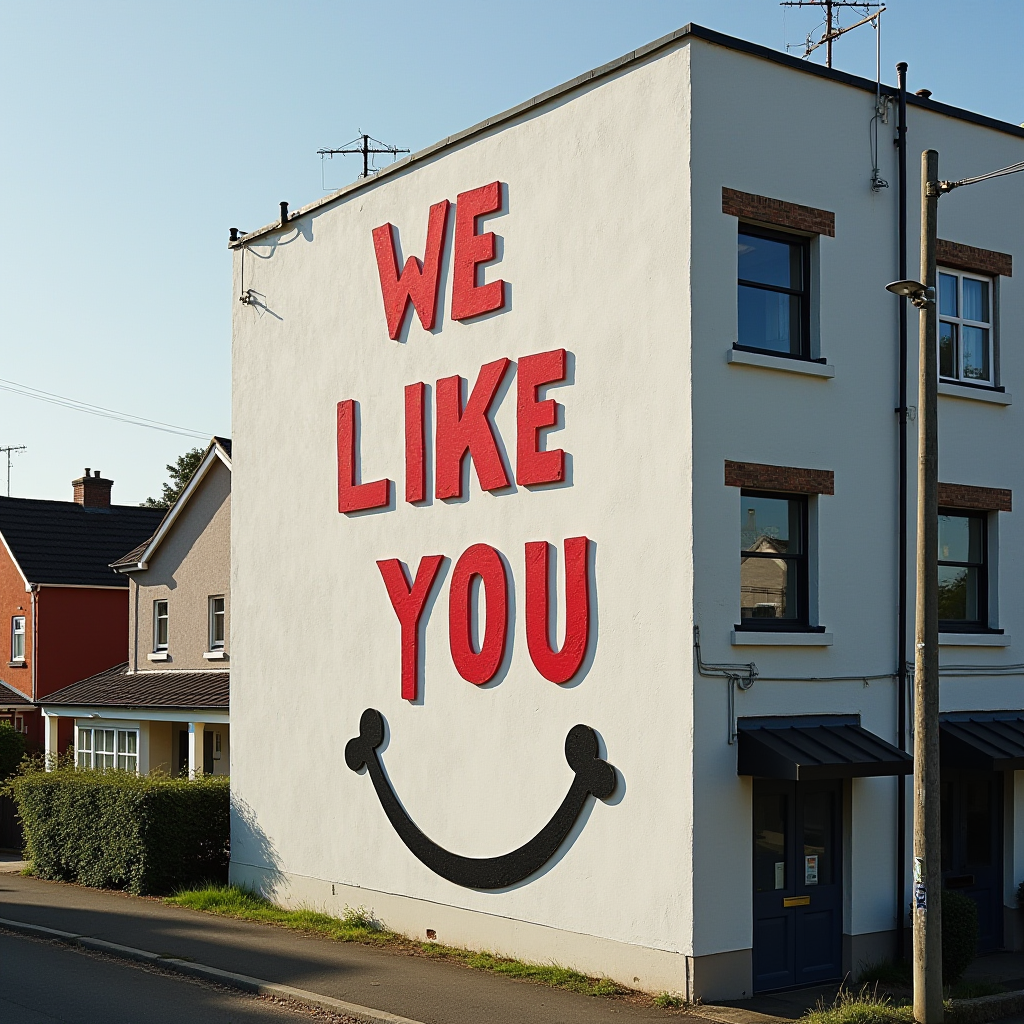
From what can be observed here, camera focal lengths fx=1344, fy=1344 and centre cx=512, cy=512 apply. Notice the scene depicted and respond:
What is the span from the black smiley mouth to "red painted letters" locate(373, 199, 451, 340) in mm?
5254

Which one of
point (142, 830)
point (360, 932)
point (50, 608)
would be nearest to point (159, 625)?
point (50, 608)

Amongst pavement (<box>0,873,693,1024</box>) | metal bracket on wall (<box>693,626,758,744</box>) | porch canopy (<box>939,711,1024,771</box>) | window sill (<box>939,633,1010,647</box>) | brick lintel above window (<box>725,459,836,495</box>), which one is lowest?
pavement (<box>0,873,693,1024</box>)

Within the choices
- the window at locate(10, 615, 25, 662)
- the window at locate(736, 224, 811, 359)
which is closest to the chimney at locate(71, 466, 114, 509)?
the window at locate(10, 615, 25, 662)

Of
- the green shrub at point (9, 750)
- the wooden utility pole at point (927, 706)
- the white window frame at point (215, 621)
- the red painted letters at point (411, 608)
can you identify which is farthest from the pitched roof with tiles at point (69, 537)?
the wooden utility pole at point (927, 706)

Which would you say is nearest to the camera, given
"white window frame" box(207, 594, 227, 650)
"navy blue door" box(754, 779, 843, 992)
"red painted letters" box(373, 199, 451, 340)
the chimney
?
"navy blue door" box(754, 779, 843, 992)

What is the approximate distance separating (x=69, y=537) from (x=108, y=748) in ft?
35.6

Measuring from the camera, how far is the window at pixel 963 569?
16.2 metres

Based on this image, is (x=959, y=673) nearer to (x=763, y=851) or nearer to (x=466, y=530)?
(x=763, y=851)

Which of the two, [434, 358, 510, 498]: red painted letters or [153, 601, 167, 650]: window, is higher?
[434, 358, 510, 498]: red painted letters

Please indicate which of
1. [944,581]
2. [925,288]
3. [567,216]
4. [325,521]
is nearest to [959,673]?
[944,581]

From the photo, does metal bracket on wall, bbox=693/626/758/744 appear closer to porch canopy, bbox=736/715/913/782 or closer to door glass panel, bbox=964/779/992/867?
porch canopy, bbox=736/715/913/782

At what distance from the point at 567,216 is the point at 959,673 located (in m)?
7.05

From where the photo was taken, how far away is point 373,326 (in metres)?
18.3

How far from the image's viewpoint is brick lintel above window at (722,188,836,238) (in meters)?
14.3
